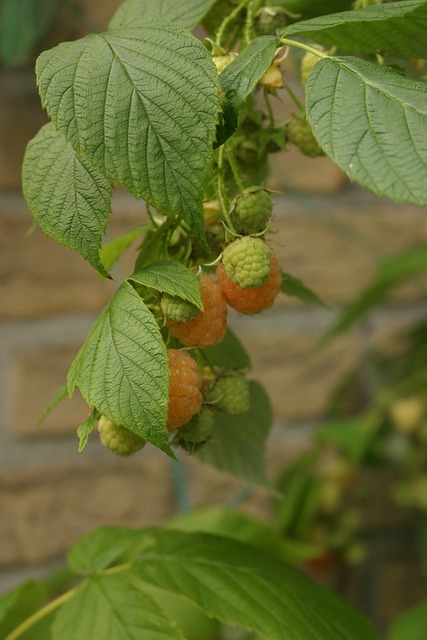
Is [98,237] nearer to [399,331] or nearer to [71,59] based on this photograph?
[71,59]

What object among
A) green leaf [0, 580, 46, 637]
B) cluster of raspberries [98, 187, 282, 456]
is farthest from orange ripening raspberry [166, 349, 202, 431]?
green leaf [0, 580, 46, 637]

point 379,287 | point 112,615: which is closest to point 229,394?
point 112,615

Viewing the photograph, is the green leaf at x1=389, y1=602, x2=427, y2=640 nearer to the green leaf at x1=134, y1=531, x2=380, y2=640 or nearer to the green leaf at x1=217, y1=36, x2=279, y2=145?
the green leaf at x1=134, y1=531, x2=380, y2=640

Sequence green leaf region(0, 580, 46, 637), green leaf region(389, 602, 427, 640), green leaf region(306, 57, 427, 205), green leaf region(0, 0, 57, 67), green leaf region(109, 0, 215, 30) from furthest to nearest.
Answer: green leaf region(0, 0, 57, 67) → green leaf region(389, 602, 427, 640) → green leaf region(0, 580, 46, 637) → green leaf region(109, 0, 215, 30) → green leaf region(306, 57, 427, 205)

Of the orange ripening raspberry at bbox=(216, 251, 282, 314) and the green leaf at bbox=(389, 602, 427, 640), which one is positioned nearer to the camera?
the orange ripening raspberry at bbox=(216, 251, 282, 314)

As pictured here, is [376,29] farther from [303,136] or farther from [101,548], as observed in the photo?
[101,548]

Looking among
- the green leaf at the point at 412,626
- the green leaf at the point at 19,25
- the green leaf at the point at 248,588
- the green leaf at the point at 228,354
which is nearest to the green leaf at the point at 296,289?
the green leaf at the point at 228,354

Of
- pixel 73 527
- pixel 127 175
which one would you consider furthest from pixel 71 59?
pixel 73 527
